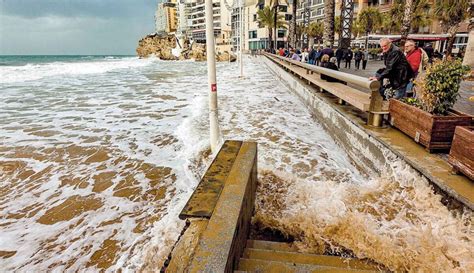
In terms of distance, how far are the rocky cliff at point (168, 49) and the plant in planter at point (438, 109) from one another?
175 feet

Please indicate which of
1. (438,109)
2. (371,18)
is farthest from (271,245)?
(371,18)

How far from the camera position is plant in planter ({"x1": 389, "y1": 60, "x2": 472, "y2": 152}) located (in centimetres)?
345

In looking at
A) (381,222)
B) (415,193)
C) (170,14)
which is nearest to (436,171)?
(415,193)

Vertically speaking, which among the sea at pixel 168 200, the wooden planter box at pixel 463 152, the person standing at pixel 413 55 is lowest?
the sea at pixel 168 200

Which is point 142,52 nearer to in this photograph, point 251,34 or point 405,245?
point 251,34

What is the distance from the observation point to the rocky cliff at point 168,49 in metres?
62.8

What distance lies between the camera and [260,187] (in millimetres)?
3830

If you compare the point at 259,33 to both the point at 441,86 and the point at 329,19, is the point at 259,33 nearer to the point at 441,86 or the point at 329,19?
the point at 329,19

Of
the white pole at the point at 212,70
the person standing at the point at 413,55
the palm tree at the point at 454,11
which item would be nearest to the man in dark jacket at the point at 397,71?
the person standing at the point at 413,55

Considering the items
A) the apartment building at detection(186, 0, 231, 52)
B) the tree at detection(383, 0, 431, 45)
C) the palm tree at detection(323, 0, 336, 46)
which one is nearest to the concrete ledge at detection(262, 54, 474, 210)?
the palm tree at detection(323, 0, 336, 46)

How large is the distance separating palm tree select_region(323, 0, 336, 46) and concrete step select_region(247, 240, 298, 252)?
1496 cm

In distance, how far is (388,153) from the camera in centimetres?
375

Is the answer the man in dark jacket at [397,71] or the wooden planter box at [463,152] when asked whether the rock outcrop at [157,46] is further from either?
the wooden planter box at [463,152]

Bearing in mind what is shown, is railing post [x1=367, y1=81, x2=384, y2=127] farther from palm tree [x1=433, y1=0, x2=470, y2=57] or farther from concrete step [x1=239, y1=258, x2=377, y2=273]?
palm tree [x1=433, y1=0, x2=470, y2=57]
